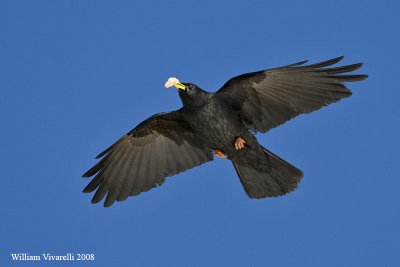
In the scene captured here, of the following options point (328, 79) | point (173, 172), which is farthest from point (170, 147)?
point (328, 79)

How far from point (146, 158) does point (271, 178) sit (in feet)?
9.08

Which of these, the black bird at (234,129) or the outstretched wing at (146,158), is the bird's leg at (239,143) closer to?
the black bird at (234,129)

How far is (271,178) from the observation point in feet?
46.0

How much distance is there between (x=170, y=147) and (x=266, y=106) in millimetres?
2462

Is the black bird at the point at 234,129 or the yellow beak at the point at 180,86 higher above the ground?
the yellow beak at the point at 180,86

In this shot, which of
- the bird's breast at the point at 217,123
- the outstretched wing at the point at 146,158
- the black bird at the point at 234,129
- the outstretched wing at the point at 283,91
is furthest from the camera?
the outstretched wing at the point at 146,158

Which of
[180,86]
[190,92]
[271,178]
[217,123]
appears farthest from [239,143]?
[180,86]

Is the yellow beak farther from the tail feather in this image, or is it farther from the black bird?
the tail feather

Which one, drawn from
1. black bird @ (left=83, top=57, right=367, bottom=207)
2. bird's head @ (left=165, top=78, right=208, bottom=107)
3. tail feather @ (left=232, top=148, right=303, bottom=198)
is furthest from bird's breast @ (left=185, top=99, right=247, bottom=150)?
tail feather @ (left=232, top=148, right=303, bottom=198)

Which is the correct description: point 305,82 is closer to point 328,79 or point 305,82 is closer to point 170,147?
point 328,79

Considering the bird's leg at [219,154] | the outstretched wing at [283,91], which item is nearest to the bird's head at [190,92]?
the outstretched wing at [283,91]

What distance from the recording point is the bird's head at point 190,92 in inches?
516

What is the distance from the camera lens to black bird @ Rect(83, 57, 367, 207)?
13.1 meters

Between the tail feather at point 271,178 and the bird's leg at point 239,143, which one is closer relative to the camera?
the bird's leg at point 239,143
